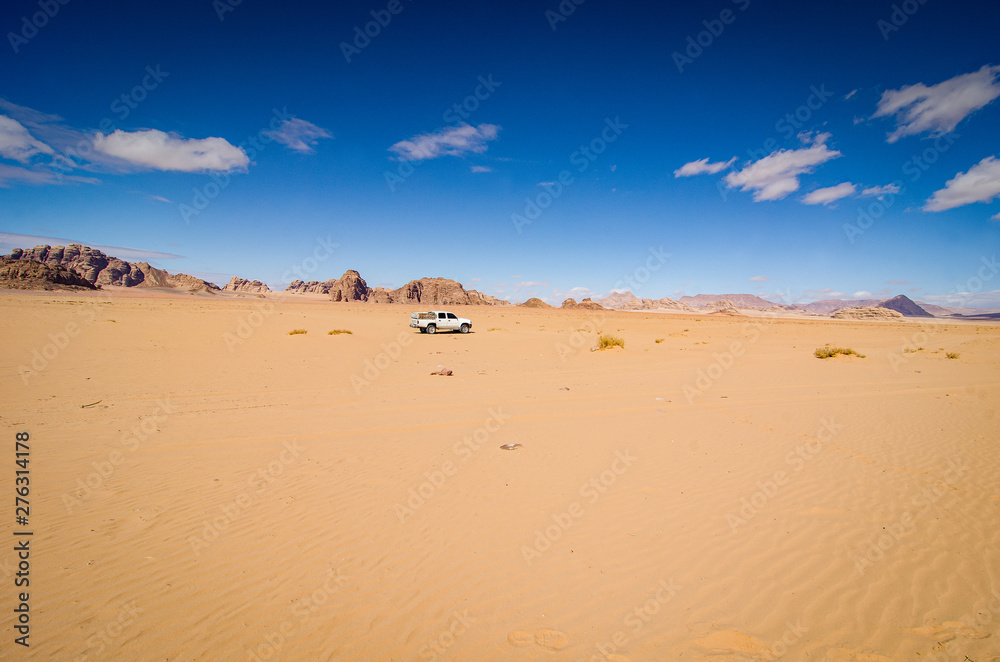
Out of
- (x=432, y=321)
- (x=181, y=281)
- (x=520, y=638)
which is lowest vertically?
(x=520, y=638)

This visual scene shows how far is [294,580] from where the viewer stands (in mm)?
3672

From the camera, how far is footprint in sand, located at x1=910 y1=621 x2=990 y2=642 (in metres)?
3.14

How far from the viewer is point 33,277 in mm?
73125

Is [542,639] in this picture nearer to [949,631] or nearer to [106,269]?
[949,631]

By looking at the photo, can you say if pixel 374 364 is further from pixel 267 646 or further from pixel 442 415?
pixel 267 646

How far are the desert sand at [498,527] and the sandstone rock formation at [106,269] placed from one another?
531ft

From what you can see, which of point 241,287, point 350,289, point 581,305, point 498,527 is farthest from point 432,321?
point 241,287

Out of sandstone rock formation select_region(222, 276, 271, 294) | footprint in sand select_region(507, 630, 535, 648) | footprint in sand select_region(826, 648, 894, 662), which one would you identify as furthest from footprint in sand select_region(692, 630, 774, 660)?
sandstone rock formation select_region(222, 276, 271, 294)

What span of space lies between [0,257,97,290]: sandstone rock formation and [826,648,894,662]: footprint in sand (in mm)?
105695

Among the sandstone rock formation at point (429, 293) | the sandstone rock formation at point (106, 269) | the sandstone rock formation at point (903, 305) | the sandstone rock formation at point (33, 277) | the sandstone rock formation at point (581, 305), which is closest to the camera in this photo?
the sandstone rock formation at point (33, 277)

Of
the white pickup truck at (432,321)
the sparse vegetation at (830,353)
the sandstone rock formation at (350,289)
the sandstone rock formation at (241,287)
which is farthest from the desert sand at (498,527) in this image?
the sandstone rock formation at (241,287)

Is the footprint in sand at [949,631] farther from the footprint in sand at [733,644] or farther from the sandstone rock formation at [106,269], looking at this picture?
the sandstone rock formation at [106,269]

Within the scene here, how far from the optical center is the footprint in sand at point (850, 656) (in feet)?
9.62

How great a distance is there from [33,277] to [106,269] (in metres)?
83.6
